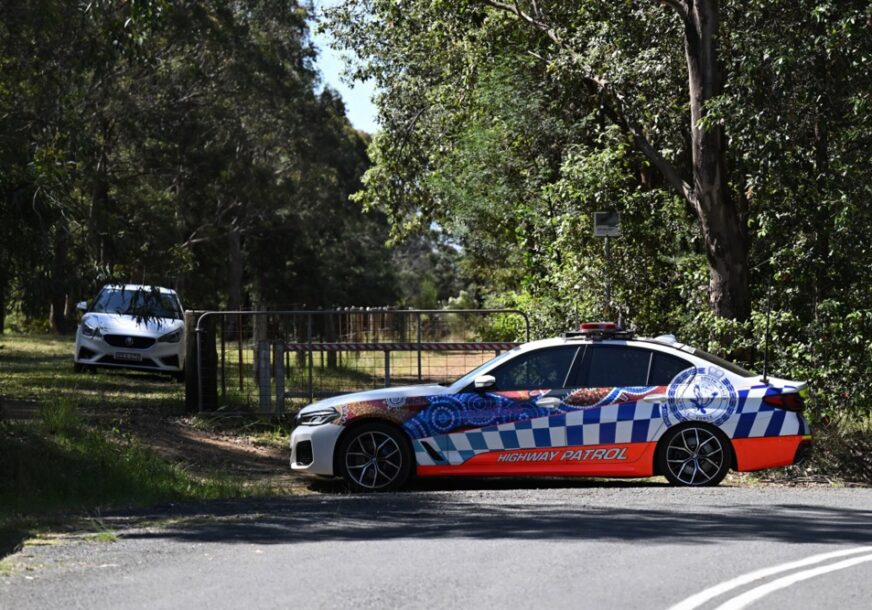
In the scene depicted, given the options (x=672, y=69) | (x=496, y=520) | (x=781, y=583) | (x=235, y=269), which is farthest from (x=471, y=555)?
(x=235, y=269)

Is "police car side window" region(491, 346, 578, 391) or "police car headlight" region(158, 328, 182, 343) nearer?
"police car side window" region(491, 346, 578, 391)

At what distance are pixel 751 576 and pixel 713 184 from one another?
9.75m

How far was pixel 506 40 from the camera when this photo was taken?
810 inches

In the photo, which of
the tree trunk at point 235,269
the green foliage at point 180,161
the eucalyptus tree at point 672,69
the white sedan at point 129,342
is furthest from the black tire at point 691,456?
the tree trunk at point 235,269

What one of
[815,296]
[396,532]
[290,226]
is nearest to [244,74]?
[290,226]

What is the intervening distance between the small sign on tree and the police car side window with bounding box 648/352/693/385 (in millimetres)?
4435

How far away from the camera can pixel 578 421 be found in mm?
12633

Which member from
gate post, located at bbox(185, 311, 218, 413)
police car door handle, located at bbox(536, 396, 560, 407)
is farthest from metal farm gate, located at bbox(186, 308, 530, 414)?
police car door handle, located at bbox(536, 396, 560, 407)

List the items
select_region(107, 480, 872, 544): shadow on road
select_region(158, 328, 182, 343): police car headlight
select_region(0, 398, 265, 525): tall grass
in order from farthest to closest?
1. select_region(158, 328, 182, 343): police car headlight
2. select_region(0, 398, 265, 525): tall grass
3. select_region(107, 480, 872, 544): shadow on road

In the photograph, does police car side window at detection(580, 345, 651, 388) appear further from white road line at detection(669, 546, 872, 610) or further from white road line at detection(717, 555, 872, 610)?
white road line at detection(717, 555, 872, 610)

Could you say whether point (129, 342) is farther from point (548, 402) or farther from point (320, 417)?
point (548, 402)

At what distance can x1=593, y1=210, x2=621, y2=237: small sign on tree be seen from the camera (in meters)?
17.0

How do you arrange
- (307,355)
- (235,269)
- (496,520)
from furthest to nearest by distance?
(235,269) → (307,355) → (496,520)

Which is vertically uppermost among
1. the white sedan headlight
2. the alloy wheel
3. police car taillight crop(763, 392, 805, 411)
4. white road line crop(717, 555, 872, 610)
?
the white sedan headlight
